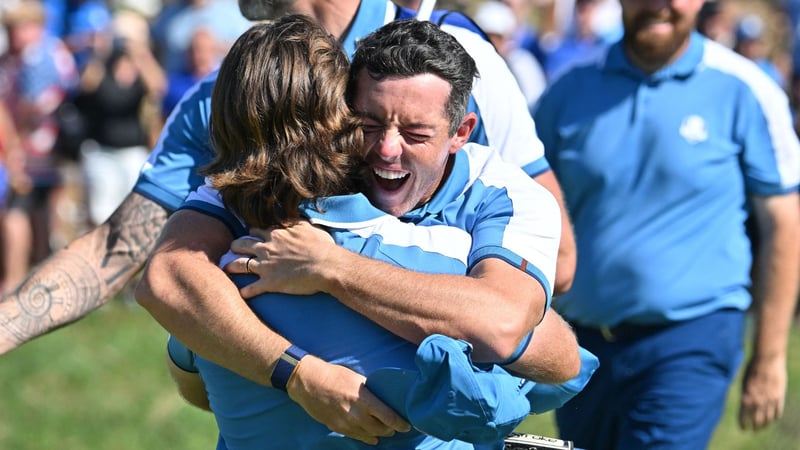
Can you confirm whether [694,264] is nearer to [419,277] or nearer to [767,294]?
[767,294]

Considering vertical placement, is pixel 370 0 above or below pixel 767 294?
above

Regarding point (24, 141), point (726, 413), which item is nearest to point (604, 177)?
point (726, 413)

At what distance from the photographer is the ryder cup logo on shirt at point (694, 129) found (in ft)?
16.1

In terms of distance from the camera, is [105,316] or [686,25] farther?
[105,316]

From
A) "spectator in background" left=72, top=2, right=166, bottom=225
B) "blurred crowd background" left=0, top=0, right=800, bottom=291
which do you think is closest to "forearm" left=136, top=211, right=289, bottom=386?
"blurred crowd background" left=0, top=0, right=800, bottom=291

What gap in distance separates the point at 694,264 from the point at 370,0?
83.8 inches

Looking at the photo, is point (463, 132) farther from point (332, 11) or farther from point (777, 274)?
point (777, 274)

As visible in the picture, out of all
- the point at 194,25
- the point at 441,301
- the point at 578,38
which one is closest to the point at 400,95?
the point at 441,301

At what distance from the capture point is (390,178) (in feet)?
8.60

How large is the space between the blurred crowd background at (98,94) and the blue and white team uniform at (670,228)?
16.4 feet

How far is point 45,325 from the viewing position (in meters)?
3.44

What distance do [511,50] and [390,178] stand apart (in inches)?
325

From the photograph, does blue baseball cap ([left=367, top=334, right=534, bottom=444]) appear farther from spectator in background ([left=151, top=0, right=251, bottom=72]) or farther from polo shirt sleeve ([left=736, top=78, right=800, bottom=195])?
spectator in background ([left=151, top=0, right=251, bottom=72])

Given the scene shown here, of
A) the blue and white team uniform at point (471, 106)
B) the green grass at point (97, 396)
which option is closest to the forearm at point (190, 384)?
the blue and white team uniform at point (471, 106)
